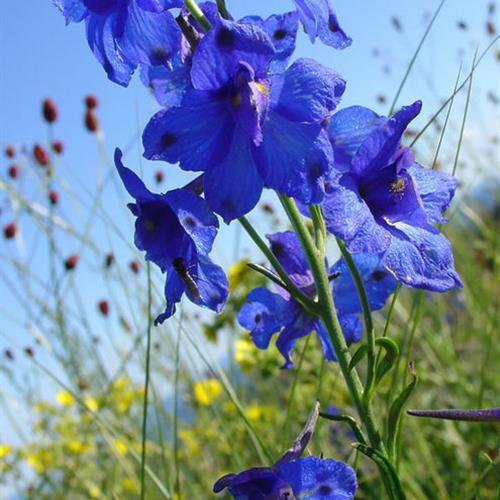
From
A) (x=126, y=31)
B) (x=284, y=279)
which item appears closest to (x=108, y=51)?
(x=126, y=31)

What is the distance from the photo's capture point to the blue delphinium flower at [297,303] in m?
0.80

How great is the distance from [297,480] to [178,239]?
0.75 ft

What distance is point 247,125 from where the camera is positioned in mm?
620

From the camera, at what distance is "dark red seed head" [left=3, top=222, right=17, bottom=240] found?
2430 mm

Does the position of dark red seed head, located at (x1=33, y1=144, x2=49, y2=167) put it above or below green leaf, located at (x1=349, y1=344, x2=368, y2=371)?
above

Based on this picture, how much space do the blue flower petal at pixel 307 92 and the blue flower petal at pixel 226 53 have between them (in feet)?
0.08

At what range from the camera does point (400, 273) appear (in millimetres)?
663

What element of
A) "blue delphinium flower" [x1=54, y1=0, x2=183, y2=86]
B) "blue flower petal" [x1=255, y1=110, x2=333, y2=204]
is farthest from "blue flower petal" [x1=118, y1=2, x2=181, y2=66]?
"blue flower petal" [x1=255, y1=110, x2=333, y2=204]

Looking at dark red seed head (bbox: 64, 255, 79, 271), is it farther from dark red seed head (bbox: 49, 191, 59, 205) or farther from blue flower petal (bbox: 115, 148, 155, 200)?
blue flower petal (bbox: 115, 148, 155, 200)

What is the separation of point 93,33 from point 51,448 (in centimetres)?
270

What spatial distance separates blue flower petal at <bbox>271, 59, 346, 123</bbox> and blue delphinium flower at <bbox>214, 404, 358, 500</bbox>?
0.80ft

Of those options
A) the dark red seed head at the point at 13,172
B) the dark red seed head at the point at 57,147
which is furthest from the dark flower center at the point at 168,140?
the dark red seed head at the point at 13,172

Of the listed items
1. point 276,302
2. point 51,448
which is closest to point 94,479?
point 51,448

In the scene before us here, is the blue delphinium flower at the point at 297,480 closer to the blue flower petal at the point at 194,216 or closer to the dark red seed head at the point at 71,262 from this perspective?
the blue flower petal at the point at 194,216
